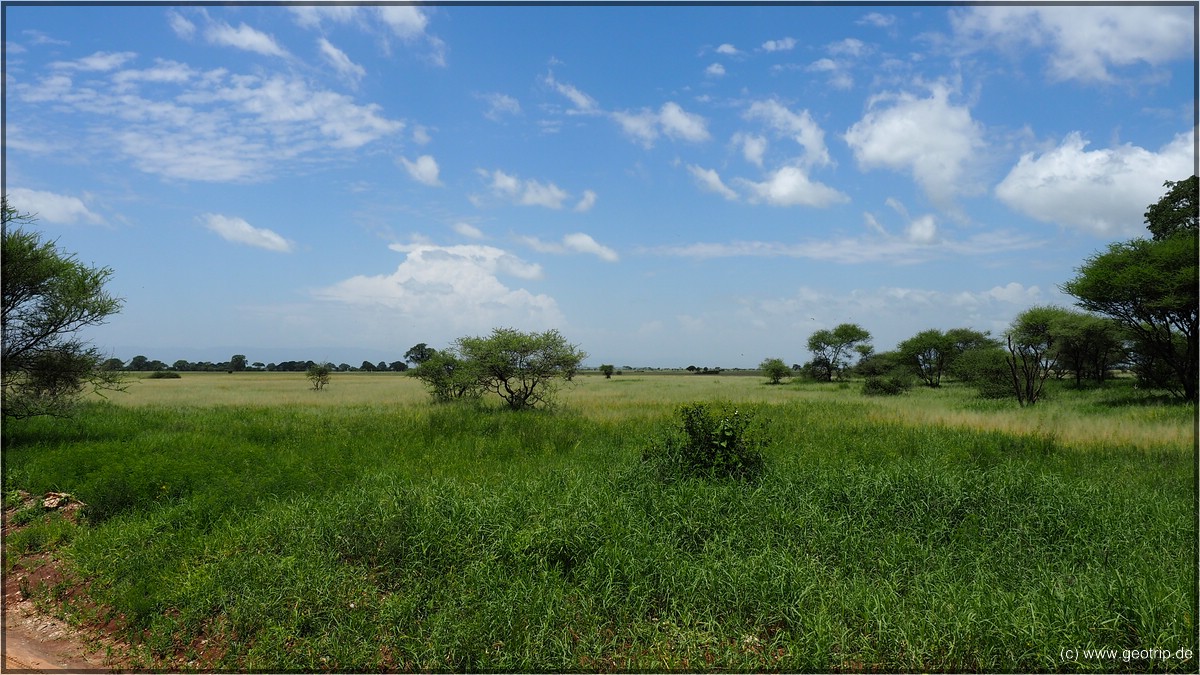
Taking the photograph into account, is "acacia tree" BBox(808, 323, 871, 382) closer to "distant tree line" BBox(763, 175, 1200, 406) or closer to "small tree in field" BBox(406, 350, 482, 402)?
"distant tree line" BBox(763, 175, 1200, 406)

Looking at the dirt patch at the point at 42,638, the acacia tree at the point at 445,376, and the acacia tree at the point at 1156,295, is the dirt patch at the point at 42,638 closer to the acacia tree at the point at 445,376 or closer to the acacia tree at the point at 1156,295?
the acacia tree at the point at 445,376

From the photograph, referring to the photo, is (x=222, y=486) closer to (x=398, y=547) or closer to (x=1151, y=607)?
(x=398, y=547)

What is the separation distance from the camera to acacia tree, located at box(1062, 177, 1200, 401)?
20719 mm

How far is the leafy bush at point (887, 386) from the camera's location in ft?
126

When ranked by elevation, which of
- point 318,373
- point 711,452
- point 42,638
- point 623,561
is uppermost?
point 318,373

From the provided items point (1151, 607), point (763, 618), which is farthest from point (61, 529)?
point (1151, 607)

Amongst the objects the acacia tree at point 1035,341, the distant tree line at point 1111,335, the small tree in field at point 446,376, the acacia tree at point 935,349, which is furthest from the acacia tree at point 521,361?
the acacia tree at point 935,349

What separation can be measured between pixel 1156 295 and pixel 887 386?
709 inches

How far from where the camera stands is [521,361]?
22.5m

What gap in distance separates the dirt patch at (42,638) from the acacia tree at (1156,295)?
28.9 metres

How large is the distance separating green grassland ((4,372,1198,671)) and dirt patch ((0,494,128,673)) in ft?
0.57

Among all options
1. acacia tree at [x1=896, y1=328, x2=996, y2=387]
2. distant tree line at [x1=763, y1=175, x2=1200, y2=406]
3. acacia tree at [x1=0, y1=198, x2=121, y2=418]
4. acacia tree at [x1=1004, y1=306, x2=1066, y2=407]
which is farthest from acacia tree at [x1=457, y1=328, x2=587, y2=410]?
acacia tree at [x1=896, y1=328, x2=996, y2=387]

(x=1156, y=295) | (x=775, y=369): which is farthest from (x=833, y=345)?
(x=1156, y=295)

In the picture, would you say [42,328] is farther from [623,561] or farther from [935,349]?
[935,349]
